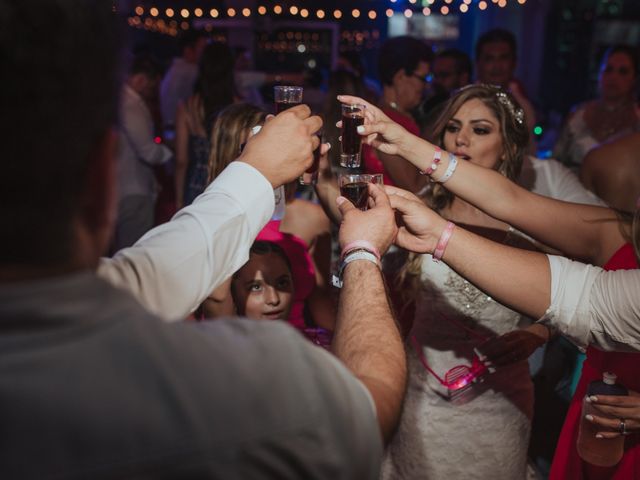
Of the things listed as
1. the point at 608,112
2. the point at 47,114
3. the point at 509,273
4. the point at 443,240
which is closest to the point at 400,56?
the point at 608,112

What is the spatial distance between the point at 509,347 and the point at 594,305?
A: 2.35 feet

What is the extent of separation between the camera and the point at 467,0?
9219 mm

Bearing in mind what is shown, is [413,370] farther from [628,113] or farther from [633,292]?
[628,113]

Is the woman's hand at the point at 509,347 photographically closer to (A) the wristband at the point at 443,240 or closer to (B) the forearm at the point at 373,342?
(A) the wristband at the point at 443,240

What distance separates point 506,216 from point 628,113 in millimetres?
3136

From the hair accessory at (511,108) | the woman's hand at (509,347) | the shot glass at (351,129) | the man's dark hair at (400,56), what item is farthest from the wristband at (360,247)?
the man's dark hair at (400,56)

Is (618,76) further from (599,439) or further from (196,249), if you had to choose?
(196,249)

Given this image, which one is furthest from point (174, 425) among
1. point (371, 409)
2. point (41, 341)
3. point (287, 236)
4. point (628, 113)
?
point (628, 113)

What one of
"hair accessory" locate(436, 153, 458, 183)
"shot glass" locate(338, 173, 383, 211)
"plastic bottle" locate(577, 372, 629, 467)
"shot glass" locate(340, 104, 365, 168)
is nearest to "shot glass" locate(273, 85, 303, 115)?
"shot glass" locate(340, 104, 365, 168)

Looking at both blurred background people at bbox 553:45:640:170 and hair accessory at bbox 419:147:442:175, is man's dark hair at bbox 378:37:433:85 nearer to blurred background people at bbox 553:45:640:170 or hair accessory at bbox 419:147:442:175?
blurred background people at bbox 553:45:640:170

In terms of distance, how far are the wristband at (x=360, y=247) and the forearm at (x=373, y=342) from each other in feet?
0.29

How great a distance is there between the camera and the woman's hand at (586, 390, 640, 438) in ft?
5.03

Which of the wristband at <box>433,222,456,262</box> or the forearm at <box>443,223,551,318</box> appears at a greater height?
the wristband at <box>433,222,456,262</box>

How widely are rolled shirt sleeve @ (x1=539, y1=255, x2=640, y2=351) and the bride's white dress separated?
0.75 meters
